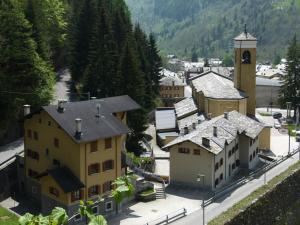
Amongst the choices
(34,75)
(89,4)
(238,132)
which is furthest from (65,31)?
(238,132)

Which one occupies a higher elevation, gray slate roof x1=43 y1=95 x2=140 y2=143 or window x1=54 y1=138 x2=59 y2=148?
gray slate roof x1=43 y1=95 x2=140 y2=143

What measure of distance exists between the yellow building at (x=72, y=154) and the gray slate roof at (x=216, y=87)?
25361mm

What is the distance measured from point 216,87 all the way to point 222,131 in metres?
18.0

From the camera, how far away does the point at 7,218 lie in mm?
38438

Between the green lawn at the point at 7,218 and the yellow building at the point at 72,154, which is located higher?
the yellow building at the point at 72,154

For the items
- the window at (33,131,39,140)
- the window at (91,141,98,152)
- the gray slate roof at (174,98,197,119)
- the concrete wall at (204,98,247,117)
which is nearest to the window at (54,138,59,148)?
the window at (33,131,39,140)

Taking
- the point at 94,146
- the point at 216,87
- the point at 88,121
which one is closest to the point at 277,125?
the point at 216,87

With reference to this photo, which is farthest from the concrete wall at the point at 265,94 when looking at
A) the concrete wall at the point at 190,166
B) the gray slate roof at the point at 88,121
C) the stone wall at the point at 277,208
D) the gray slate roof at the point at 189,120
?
the gray slate roof at the point at 88,121

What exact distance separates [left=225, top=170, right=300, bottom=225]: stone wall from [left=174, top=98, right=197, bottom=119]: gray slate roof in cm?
2602

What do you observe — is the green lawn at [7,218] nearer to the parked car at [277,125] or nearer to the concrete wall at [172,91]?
the parked car at [277,125]

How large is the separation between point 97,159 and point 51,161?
4725 mm

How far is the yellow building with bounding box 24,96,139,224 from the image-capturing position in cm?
4072

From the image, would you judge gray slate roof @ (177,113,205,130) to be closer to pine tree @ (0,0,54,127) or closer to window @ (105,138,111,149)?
pine tree @ (0,0,54,127)

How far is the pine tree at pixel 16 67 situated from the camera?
50.6 metres
